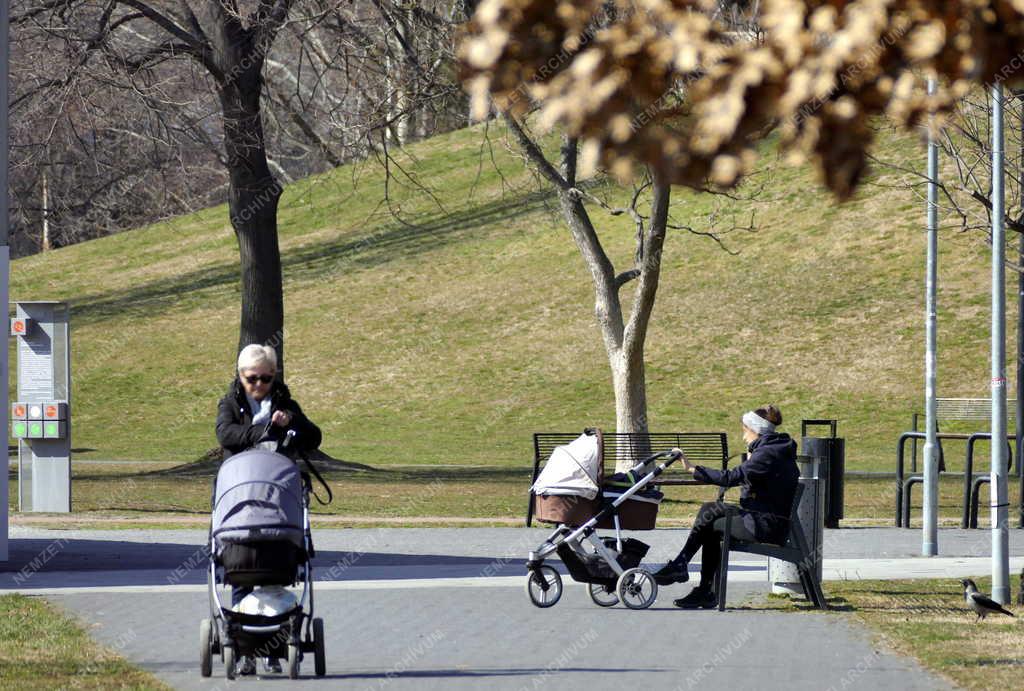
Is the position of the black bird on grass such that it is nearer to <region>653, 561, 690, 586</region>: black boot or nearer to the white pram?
<region>653, 561, 690, 586</region>: black boot

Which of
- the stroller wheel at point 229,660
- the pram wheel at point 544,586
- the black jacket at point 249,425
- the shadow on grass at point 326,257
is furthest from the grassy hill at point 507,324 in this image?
the stroller wheel at point 229,660

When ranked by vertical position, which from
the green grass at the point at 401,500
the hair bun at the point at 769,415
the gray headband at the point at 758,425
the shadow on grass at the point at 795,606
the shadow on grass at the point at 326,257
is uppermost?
the shadow on grass at the point at 326,257

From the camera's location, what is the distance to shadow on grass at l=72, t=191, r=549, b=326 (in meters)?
50.3

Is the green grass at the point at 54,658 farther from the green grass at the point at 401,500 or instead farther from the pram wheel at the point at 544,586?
the green grass at the point at 401,500

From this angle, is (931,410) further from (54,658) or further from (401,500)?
(54,658)

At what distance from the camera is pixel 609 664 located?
8516 millimetres

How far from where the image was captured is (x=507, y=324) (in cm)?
4431

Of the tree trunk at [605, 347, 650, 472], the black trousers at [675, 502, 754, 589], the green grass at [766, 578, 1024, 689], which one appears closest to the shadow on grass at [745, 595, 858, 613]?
the green grass at [766, 578, 1024, 689]

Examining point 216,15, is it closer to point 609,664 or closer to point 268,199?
point 268,199

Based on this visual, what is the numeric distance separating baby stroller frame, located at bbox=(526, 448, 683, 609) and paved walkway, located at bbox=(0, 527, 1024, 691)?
138 mm

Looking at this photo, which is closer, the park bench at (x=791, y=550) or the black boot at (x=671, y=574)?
the park bench at (x=791, y=550)

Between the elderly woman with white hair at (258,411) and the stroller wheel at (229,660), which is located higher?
the elderly woman with white hair at (258,411)

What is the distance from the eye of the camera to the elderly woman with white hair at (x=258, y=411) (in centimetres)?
800

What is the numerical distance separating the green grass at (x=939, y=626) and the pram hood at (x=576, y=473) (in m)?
1.57
